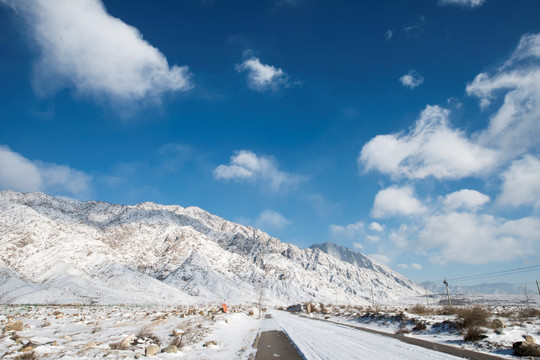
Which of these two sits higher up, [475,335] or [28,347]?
[475,335]

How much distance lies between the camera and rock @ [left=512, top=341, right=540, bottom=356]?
10.2 meters

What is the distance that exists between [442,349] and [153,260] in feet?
669

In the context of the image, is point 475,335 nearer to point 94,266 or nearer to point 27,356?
point 27,356

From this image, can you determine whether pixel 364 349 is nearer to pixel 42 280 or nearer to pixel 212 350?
pixel 212 350

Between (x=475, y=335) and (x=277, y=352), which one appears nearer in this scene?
(x=277, y=352)

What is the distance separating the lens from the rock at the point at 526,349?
1025 cm

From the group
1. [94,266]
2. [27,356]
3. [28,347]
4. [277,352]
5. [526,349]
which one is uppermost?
[94,266]

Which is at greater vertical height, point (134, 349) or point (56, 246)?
point (56, 246)

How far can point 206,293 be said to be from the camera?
156m

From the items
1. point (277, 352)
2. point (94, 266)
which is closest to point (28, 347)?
point (277, 352)

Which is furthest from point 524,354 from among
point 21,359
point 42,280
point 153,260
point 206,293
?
point 153,260

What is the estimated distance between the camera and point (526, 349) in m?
10.5

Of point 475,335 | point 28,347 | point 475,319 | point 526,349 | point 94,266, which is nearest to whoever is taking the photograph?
point 28,347

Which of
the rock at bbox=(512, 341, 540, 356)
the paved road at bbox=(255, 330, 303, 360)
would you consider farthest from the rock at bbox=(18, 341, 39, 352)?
the rock at bbox=(512, 341, 540, 356)
